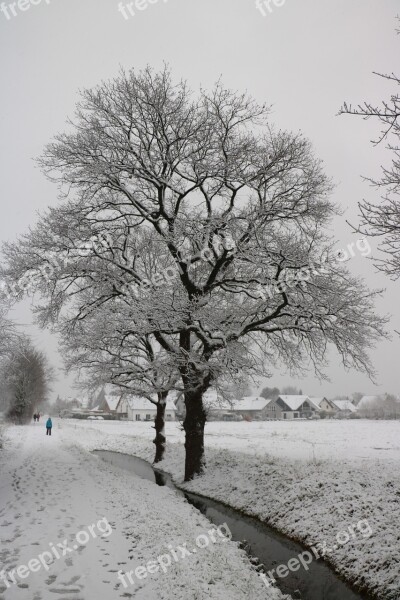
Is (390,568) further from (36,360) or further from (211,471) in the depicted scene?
(36,360)

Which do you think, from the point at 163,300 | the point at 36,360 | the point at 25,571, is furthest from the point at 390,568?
the point at 36,360

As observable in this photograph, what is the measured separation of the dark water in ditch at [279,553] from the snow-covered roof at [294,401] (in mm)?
102114

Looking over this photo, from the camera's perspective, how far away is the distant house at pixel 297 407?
110 metres

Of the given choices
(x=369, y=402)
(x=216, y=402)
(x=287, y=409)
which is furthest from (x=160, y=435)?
(x=369, y=402)

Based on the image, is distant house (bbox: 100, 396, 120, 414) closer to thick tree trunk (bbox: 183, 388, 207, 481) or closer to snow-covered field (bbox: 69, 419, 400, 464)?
snow-covered field (bbox: 69, 419, 400, 464)

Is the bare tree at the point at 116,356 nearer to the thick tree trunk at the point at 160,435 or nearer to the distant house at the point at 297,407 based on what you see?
the thick tree trunk at the point at 160,435

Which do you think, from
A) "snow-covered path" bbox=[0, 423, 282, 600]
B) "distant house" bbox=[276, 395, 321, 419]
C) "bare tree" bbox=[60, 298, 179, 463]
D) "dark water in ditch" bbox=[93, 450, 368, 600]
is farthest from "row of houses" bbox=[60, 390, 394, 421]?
"snow-covered path" bbox=[0, 423, 282, 600]

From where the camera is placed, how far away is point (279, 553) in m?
8.69

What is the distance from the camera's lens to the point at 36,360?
62.3 metres

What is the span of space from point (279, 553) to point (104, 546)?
377 cm

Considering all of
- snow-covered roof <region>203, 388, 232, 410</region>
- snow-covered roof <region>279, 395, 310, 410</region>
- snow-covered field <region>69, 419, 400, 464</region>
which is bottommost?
snow-covered roof <region>279, 395, 310, 410</region>

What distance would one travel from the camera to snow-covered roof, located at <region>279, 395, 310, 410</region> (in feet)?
362

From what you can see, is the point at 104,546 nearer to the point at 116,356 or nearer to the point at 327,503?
the point at 327,503

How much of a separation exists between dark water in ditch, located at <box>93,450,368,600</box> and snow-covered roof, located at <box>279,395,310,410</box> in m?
102
